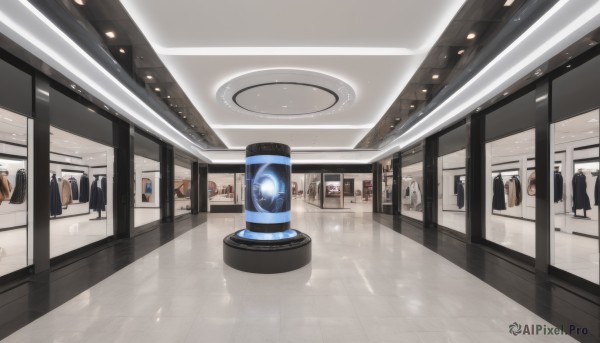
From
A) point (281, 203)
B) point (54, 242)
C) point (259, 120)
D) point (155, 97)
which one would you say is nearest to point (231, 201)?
point (259, 120)

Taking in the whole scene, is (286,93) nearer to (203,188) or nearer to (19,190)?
(19,190)

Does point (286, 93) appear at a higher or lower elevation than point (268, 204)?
higher

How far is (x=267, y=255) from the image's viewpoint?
4.78 metres

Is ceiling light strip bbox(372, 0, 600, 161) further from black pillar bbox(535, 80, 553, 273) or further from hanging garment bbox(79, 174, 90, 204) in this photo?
hanging garment bbox(79, 174, 90, 204)

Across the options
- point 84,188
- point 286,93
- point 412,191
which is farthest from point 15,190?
point 412,191

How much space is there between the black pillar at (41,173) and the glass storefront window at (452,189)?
34.8 ft

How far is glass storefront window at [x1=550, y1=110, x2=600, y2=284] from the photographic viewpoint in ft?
20.0

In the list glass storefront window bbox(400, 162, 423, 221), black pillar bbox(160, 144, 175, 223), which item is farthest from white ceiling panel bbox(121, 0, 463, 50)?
glass storefront window bbox(400, 162, 423, 221)

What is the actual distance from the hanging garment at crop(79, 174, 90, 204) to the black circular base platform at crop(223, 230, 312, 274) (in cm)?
661

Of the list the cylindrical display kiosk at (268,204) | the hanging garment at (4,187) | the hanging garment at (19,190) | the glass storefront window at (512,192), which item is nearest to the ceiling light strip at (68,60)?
the hanging garment at (19,190)

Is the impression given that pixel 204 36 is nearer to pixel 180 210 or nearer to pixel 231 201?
pixel 180 210

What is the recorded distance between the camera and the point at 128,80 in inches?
217

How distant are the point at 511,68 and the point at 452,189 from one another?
33.0ft

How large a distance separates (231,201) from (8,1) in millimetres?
13514
